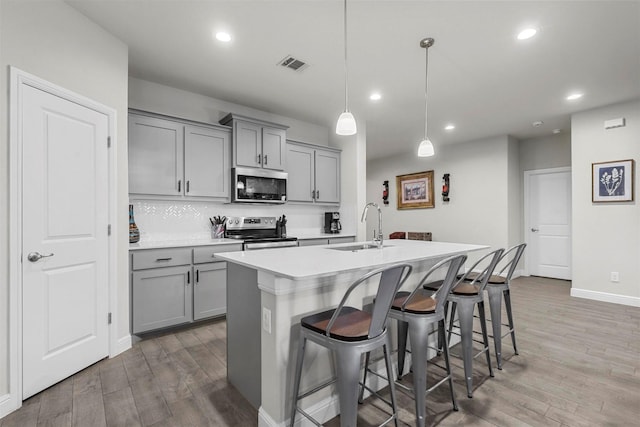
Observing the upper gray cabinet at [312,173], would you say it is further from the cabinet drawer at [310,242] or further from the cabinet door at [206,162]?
the cabinet door at [206,162]

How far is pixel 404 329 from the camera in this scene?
2.15 metres

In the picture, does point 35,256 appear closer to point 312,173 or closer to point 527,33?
point 312,173

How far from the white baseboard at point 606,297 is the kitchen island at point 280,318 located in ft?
12.8

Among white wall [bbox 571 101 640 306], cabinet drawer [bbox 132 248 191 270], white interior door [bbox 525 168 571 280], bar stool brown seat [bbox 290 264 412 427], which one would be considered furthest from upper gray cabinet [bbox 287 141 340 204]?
white interior door [bbox 525 168 571 280]

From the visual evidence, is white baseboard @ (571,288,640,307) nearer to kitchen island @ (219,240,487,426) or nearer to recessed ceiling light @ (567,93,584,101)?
recessed ceiling light @ (567,93,584,101)

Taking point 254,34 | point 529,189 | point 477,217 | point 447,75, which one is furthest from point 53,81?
point 529,189

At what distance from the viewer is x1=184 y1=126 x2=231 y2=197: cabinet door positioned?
3.46m

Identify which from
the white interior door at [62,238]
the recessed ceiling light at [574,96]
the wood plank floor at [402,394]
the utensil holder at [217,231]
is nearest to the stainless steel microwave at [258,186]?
the utensil holder at [217,231]

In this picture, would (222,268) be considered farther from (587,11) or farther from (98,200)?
(587,11)

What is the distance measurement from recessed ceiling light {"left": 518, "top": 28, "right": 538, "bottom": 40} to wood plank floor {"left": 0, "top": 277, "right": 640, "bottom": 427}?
2632mm

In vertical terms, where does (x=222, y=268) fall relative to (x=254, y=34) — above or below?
below

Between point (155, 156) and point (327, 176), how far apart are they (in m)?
2.41

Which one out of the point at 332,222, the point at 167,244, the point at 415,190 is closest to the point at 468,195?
the point at 415,190

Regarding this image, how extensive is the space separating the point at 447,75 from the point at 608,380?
2937mm
